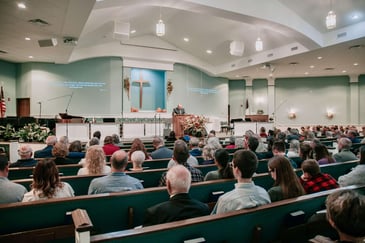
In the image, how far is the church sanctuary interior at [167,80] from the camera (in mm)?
1931

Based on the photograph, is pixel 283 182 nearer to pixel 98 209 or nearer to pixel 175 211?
pixel 175 211

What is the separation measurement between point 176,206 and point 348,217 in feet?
2.91

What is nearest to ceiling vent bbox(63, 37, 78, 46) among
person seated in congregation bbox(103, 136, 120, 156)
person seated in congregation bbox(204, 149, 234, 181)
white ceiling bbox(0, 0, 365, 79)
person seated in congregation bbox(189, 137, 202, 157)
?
white ceiling bbox(0, 0, 365, 79)

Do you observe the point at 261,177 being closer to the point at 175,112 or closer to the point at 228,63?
the point at 175,112

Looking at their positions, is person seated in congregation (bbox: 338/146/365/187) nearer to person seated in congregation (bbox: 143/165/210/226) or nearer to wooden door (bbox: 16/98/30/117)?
person seated in congregation (bbox: 143/165/210/226)

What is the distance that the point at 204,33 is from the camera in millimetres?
11422

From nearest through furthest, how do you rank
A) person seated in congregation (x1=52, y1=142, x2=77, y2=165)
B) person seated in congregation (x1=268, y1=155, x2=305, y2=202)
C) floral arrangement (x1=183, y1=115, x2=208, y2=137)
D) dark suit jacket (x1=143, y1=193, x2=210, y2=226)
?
dark suit jacket (x1=143, y1=193, x2=210, y2=226)
person seated in congregation (x1=268, y1=155, x2=305, y2=202)
person seated in congregation (x1=52, y1=142, x2=77, y2=165)
floral arrangement (x1=183, y1=115, x2=208, y2=137)

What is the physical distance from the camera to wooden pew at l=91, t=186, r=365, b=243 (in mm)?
1232

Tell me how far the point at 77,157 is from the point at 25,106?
842 cm

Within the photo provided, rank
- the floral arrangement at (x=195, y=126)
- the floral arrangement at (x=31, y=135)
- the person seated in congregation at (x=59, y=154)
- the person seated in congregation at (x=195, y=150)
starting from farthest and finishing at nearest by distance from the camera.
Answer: the floral arrangement at (x=195, y=126) < the floral arrangement at (x=31, y=135) < the person seated in congregation at (x=195, y=150) < the person seated in congregation at (x=59, y=154)

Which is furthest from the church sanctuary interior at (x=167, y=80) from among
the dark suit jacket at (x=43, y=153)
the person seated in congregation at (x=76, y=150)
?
the dark suit jacket at (x=43, y=153)

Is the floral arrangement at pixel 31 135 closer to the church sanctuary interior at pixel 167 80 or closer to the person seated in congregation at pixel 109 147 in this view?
the church sanctuary interior at pixel 167 80

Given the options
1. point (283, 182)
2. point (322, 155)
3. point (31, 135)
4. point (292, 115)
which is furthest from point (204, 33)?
point (283, 182)

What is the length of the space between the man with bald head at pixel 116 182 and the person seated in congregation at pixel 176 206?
0.79 metres
